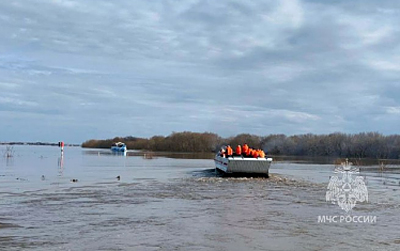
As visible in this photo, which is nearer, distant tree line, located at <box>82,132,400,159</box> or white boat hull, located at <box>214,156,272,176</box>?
white boat hull, located at <box>214,156,272,176</box>

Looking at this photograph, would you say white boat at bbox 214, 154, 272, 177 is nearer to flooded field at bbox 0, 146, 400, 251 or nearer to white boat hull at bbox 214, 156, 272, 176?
white boat hull at bbox 214, 156, 272, 176

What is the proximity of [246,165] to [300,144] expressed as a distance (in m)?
83.1

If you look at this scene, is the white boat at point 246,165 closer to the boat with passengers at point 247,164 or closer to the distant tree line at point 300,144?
the boat with passengers at point 247,164

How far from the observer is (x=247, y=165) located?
29.2 meters

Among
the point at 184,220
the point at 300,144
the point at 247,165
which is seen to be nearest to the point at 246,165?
the point at 247,165

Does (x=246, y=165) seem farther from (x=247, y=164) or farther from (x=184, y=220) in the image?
(x=184, y=220)

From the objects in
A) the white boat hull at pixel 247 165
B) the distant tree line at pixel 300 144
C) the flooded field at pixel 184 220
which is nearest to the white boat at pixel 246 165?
the white boat hull at pixel 247 165

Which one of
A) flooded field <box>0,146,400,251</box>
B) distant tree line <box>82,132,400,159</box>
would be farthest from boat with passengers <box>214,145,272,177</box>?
distant tree line <box>82,132,400,159</box>

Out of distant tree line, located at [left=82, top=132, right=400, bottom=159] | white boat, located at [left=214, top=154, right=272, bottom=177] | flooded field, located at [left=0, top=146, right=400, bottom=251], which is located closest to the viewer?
flooded field, located at [left=0, top=146, right=400, bottom=251]

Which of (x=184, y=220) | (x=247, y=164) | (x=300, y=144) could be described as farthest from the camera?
(x=300, y=144)

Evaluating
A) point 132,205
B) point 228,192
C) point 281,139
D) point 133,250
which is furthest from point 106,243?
point 281,139

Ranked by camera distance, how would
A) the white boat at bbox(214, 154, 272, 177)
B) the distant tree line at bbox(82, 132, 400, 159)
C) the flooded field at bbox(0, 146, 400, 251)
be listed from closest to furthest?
1. the flooded field at bbox(0, 146, 400, 251)
2. the white boat at bbox(214, 154, 272, 177)
3. the distant tree line at bbox(82, 132, 400, 159)

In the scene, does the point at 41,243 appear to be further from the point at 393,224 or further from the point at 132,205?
the point at 393,224

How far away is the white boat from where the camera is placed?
28812 mm
